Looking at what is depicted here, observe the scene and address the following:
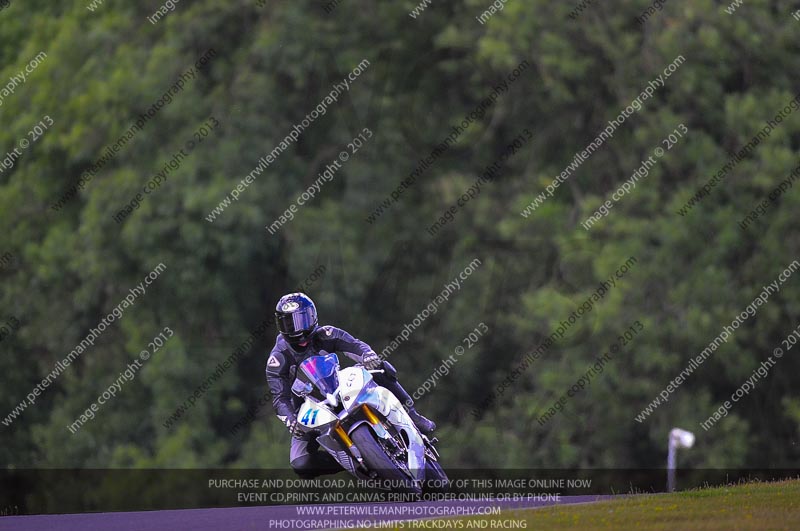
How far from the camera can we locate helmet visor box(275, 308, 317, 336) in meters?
13.7

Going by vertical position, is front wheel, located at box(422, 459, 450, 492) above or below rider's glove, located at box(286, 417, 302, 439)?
above

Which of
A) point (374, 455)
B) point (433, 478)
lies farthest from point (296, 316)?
point (433, 478)

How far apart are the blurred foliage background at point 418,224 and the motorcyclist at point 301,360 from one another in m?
12.3

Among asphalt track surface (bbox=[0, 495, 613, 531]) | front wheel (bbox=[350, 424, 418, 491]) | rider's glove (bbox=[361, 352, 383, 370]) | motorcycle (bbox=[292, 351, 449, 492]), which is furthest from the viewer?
rider's glove (bbox=[361, 352, 383, 370])

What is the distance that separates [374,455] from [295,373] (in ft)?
4.88

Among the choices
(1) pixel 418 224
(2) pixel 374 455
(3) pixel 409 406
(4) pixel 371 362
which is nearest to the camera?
(2) pixel 374 455

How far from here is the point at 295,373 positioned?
13969mm

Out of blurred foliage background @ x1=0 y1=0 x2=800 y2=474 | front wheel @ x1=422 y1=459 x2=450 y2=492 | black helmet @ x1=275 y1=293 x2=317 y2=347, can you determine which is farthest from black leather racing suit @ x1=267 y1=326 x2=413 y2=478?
blurred foliage background @ x1=0 y1=0 x2=800 y2=474

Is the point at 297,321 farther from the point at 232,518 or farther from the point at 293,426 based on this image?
the point at 232,518

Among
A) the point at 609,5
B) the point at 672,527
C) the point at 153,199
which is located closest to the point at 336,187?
the point at 153,199

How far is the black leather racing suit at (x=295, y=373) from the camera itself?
1387cm

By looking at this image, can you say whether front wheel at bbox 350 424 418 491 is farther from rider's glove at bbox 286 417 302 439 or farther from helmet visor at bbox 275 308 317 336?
helmet visor at bbox 275 308 317 336

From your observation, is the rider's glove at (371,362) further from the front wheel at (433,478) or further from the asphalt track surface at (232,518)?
the asphalt track surface at (232,518)

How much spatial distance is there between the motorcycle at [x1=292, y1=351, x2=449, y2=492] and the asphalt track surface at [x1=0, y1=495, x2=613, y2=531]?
0.44m
